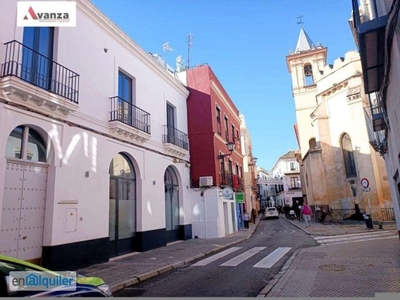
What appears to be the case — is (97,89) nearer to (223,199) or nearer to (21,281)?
(21,281)

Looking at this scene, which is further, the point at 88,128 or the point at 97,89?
the point at 97,89

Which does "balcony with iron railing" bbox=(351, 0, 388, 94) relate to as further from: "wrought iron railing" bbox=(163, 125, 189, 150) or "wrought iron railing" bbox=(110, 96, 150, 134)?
"wrought iron railing" bbox=(163, 125, 189, 150)

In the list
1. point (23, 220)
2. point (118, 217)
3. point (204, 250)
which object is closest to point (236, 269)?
point (204, 250)

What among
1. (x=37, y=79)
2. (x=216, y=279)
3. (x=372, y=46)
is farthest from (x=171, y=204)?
(x=372, y=46)

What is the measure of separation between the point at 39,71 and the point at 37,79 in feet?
0.90

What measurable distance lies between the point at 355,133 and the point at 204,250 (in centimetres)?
1759

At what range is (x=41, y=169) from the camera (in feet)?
26.7

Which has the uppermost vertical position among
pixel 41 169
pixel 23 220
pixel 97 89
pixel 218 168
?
pixel 97 89

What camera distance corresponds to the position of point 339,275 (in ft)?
22.6

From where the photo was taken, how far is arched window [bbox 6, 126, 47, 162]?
24.6 feet

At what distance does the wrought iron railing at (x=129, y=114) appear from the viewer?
36.2ft

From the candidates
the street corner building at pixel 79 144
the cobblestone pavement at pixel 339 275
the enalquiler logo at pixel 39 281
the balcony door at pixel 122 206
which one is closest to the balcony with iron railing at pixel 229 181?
the street corner building at pixel 79 144

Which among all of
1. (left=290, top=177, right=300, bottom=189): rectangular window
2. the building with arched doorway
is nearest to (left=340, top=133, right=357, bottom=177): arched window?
A: the building with arched doorway

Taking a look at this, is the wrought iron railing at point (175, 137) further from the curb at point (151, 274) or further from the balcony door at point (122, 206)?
the curb at point (151, 274)
